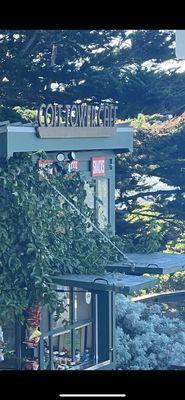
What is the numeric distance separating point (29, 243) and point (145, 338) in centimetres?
189

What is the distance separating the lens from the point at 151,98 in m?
7.23

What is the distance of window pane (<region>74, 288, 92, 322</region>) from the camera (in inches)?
208

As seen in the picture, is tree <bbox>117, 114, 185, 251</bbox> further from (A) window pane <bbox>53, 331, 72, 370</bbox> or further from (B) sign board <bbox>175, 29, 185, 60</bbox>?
(B) sign board <bbox>175, 29, 185, 60</bbox>

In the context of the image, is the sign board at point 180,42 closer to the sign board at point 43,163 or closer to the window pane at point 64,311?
the sign board at point 43,163

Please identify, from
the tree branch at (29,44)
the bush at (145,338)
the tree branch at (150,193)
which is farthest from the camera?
the tree branch at (150,193)

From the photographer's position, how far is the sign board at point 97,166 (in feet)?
17.8

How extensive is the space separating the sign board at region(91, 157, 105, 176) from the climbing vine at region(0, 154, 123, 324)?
1.46 feet

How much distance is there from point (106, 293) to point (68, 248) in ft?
2.08

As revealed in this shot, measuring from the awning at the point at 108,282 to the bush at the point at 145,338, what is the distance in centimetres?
124

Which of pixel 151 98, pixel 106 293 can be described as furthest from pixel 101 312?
pixel 151 98

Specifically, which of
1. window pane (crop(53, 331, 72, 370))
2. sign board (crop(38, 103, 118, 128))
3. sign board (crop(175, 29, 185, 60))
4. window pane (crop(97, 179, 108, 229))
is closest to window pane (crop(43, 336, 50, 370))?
window pane (crop(53, 331, 72, 370))

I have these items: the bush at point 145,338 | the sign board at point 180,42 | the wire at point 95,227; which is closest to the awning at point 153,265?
the wire at point 95,227

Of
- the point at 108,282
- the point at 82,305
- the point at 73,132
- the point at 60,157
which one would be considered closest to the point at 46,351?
the point at 82,305

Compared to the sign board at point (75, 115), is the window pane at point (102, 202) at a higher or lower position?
lower
